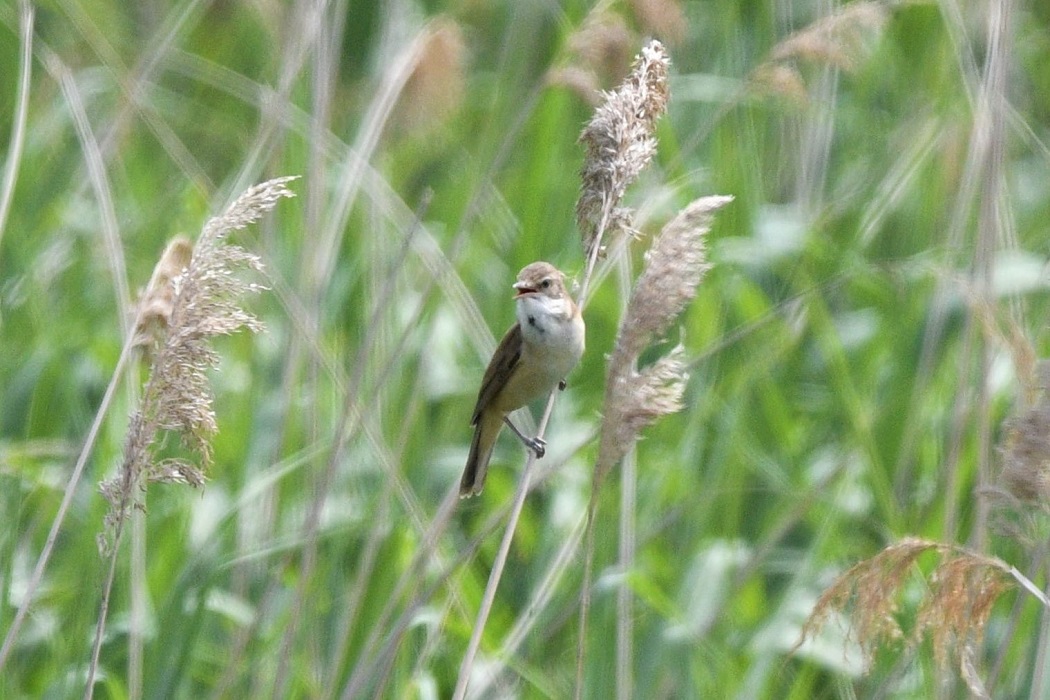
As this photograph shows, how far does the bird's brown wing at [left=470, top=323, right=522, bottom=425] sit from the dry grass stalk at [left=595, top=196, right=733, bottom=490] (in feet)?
3.67

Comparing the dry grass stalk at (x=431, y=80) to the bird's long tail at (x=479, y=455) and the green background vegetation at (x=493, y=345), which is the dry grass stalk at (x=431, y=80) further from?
the bird's long tail at (x=479, y=455)

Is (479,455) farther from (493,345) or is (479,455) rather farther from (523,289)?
(523,289)

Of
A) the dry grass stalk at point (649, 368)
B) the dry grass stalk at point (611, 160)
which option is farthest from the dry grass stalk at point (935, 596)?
the dry grass stalk at point (611, 160)

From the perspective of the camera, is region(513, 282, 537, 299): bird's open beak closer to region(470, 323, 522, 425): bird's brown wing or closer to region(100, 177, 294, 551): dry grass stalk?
region(470, 323, 522, 425): bird's brown wing

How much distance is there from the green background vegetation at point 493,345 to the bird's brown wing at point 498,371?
0.12 metres

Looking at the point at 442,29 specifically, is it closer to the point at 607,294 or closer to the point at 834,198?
the point at 607,294

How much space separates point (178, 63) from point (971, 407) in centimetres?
264

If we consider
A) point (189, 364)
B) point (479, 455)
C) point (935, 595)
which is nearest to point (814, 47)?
point (479, 455)

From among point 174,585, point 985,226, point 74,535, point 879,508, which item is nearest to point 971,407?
point 879,508

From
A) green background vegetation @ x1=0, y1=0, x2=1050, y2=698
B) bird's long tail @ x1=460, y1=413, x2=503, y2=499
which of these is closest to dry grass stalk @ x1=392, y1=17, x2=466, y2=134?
green background vegetation @ x1=0, y1=0, x2=1050, y2=698

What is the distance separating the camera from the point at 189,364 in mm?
2023

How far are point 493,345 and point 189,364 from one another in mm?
1260

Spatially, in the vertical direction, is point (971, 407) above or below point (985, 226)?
below

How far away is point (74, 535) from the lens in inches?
132
